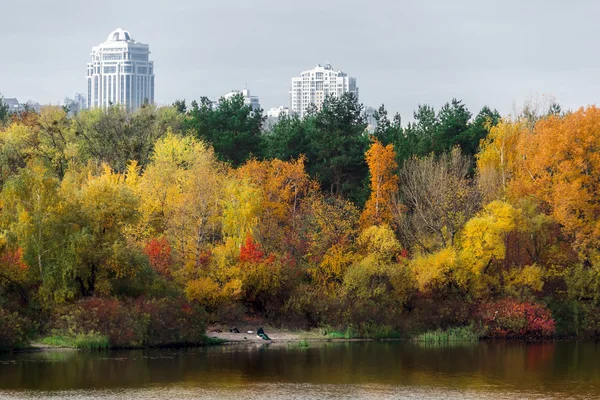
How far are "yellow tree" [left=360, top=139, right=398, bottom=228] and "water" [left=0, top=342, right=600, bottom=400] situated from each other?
16625 mm

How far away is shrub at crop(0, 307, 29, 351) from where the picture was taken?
5178 centimetres

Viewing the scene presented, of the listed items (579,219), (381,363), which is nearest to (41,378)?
(381,363)

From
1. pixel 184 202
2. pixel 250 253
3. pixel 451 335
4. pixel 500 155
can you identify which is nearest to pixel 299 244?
pixel 250 253

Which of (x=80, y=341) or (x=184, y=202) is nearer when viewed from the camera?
(x=80, y=341)

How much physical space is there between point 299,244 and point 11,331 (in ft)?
71.3

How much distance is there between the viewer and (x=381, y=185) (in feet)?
248

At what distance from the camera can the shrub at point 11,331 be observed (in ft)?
170

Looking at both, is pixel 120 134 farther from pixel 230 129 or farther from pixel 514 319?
pixel 514 319

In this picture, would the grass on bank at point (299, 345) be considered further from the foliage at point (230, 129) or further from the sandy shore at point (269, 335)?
the foliage at point (230, 129)

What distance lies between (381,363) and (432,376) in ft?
16.2

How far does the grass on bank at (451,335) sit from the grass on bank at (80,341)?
64.7ft

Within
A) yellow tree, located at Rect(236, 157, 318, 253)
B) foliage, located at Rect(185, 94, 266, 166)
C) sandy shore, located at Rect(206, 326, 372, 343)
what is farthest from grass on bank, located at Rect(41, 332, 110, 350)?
foliage, located at Rect(185, 94, 266, 166)

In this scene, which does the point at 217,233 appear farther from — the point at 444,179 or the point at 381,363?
the point at 381,363

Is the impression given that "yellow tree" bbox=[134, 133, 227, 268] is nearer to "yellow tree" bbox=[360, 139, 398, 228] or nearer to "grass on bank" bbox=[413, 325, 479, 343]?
"yellow tree" bbox=[360, 139, 398, 228]
